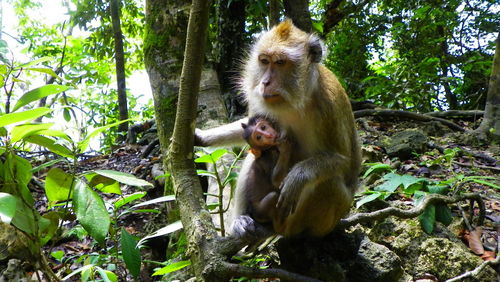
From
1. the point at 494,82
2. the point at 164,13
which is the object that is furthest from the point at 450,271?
the point at 494,82

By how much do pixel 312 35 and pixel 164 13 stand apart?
1.53 meters

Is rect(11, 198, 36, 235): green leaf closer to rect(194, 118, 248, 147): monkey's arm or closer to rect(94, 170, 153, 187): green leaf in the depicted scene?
rect(94, 170, 153, 187): green leaf

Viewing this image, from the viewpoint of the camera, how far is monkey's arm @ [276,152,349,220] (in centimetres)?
308

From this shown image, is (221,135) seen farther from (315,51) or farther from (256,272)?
(256,272)

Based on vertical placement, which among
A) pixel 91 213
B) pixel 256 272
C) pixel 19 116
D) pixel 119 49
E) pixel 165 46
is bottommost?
pixel 256 272

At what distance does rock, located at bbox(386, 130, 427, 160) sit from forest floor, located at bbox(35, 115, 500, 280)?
43 mm

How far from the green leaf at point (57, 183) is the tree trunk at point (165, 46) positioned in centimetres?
166

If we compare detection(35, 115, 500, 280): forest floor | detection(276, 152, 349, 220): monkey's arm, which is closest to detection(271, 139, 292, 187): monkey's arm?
detection(276, 152, 349, 220): monkey's arm

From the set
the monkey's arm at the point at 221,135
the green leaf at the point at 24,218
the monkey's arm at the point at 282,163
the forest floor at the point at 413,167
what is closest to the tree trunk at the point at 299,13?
the forest floor at the point at 413,167

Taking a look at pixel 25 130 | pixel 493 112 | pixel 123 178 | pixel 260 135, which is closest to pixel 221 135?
pixel 260 135

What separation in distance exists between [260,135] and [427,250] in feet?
5.46

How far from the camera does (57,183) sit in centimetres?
229

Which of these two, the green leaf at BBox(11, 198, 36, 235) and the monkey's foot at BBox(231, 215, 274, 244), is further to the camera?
the monkey's foot at BBox(231, 215, 274, 244)

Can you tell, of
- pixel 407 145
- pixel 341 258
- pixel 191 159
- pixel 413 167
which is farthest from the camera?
pixel 407 145
